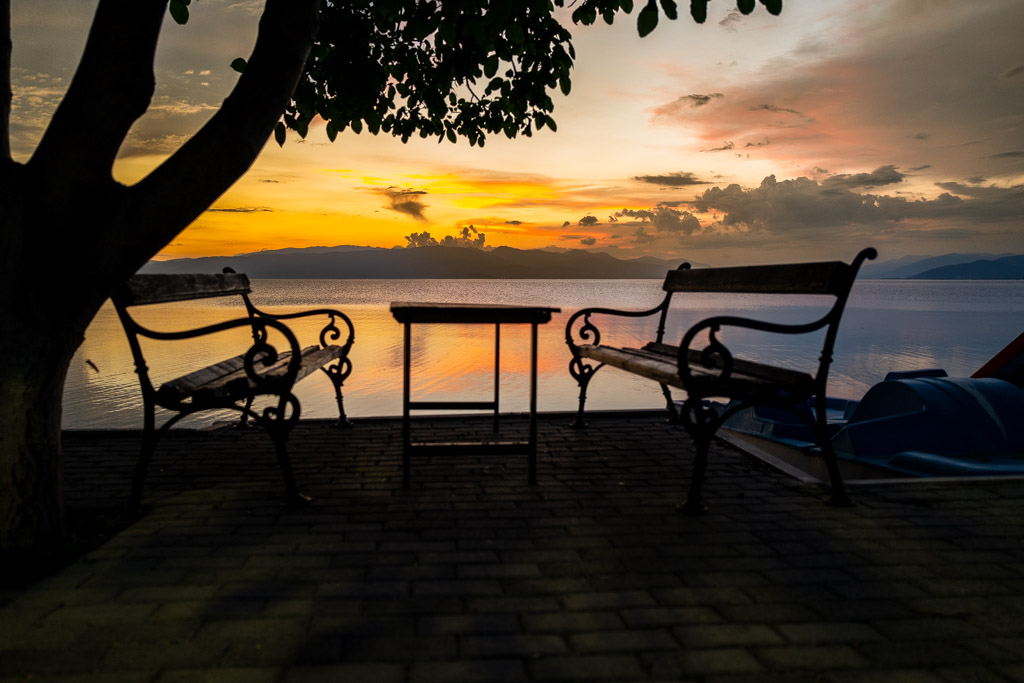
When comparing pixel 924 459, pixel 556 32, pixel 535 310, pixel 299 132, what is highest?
pixel 556 32

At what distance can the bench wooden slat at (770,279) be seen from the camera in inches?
142

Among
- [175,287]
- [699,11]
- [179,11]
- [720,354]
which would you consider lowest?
[720,354]

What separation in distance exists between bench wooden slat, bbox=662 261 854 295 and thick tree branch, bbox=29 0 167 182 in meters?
3.76

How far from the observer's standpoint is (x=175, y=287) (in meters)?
4.17

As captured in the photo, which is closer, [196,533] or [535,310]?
[196,533]

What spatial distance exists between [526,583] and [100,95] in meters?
2.89

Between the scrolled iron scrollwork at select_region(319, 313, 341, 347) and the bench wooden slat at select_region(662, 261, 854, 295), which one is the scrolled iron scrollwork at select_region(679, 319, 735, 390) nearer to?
the bench wooden slat at select_region(662, 261, 854, 295)

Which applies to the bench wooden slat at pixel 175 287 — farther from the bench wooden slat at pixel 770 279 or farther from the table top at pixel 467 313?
the bench wooden slat at pixel 770 279

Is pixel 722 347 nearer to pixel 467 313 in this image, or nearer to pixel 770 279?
pixel 770 279

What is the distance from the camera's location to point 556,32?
17.1 feet

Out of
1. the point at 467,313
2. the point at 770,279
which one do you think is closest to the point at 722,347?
the point at 770,279

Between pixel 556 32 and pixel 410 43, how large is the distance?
138cm

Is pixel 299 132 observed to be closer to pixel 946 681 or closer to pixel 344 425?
pixel 344 425

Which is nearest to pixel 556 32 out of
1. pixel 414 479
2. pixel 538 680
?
pixel 414 479
